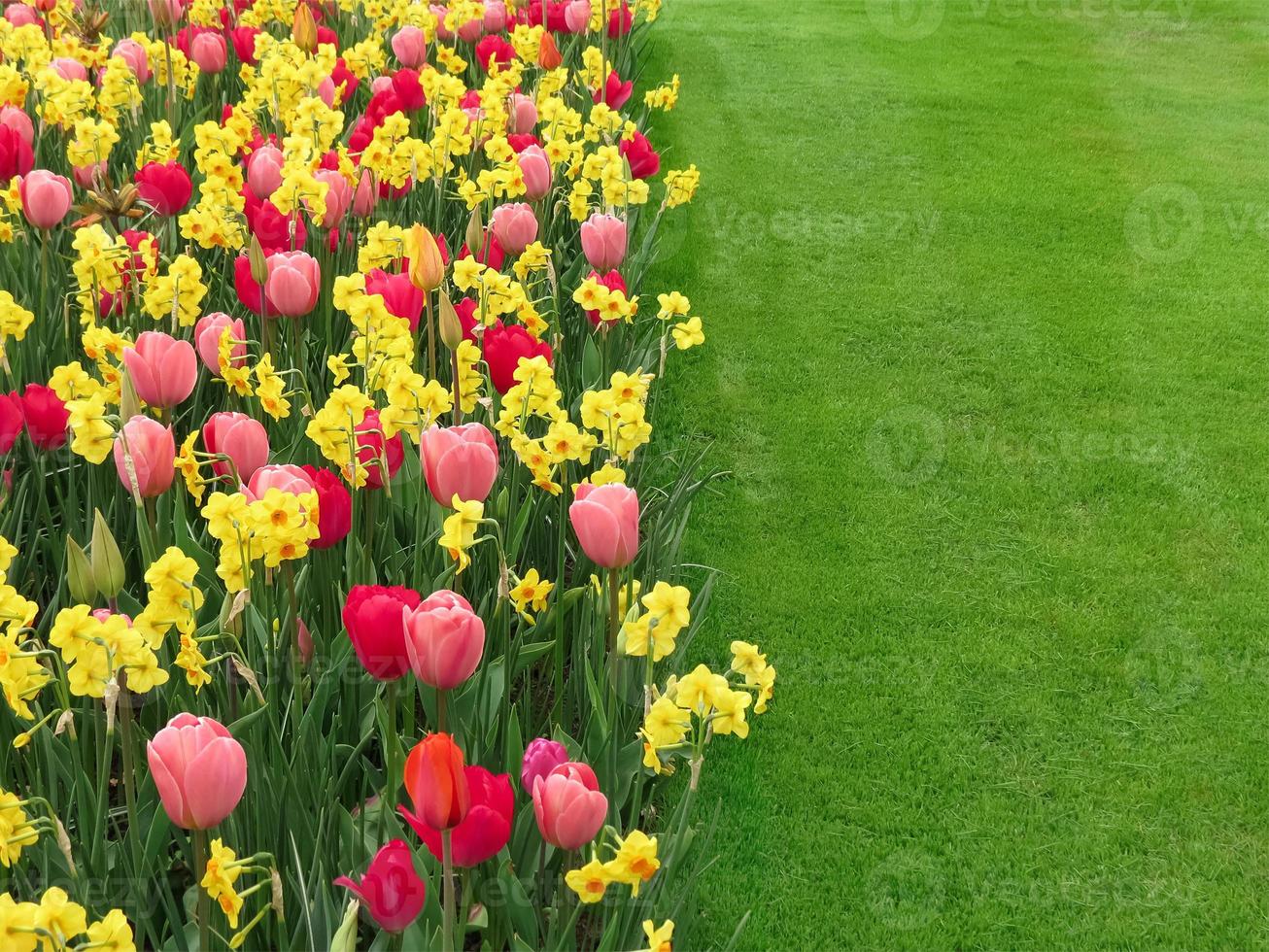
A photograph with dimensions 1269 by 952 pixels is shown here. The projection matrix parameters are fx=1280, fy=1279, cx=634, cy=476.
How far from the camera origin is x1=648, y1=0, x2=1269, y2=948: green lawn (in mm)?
2289

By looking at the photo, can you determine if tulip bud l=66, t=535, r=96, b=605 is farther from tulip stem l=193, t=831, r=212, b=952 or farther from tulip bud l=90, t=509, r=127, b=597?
tulip stem l=193, t=831, r=212, b=952

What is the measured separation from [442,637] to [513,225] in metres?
1.46

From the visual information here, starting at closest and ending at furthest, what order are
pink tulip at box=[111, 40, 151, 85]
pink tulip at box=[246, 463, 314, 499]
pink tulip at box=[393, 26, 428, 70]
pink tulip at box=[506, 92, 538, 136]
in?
1. pink tulip at box=[246, 463, 314, 499]
2. pink tulip at box=[506, 92, 538, 136]
3. pink tulip at box=[111, 40, 151, 85]
4. pink tulip at box=[393, 26, 428, 70]

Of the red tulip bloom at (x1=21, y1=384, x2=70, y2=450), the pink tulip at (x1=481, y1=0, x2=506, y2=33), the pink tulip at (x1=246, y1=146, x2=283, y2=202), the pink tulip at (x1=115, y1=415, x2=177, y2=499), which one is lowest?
the red tulip bloom at (x1=21, y1=384, x2=70, y2=450)

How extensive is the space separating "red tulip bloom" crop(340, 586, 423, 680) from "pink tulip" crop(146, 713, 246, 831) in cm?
23

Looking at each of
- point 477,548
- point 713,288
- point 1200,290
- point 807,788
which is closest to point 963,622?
point 807,788

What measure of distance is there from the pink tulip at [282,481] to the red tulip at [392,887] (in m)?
0.49

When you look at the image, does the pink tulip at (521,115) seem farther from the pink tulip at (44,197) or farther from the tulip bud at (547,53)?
the pink tulip at (44,197)

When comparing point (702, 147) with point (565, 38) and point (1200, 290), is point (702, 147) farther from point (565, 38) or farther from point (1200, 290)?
point (1200, 290)

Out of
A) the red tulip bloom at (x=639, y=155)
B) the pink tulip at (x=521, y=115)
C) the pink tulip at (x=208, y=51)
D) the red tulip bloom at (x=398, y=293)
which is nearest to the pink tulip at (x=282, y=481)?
the red tulip bloom at (x=398, y=293)

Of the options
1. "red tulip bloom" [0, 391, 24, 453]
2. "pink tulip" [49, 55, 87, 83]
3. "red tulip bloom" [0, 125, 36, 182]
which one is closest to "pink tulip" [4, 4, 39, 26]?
"pink tulip" [49, 55, 87, 83]

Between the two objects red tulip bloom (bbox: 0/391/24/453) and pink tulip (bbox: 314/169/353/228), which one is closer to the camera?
red tulip bloom (bbox: 0/391/24/453)

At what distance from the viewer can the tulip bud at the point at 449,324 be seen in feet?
6.81

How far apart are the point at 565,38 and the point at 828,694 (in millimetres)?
3543
